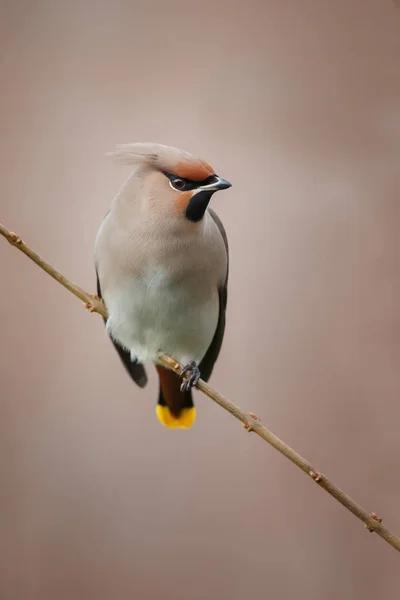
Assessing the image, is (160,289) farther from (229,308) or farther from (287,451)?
(287,451)

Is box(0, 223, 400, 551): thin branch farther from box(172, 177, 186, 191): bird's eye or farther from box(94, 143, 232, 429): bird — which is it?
box(172, 177, 186, 191): bird's eye

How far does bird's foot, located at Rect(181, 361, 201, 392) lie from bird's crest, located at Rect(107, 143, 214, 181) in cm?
41

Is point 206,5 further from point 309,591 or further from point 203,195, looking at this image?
point 309,591

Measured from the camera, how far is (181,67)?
55.5 inches

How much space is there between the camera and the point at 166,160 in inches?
40.8

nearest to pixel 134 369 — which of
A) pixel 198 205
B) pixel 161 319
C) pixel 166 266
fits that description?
pixel 161 319

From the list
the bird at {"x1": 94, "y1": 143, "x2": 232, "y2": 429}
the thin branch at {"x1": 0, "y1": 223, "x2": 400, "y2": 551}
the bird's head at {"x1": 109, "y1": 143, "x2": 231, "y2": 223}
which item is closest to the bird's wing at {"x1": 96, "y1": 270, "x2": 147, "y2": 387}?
the bird at {"x1": 94, "y1": 143, "x2": 232, "y2": 429}

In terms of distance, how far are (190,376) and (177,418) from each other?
0.49 ft

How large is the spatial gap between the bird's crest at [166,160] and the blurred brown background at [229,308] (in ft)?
0.84

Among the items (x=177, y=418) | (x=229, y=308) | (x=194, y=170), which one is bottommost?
(x=177, y=418)

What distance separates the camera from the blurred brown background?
1.30 metres

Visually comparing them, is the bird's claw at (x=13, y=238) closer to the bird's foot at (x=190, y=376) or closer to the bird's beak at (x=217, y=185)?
the bird's beak at (x=217, y=185)

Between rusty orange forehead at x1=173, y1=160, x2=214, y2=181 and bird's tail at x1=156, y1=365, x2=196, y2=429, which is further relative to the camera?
bird's tail at x1=156, y1=365, x2=196, y2=429

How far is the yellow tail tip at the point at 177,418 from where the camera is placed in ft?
4.46
